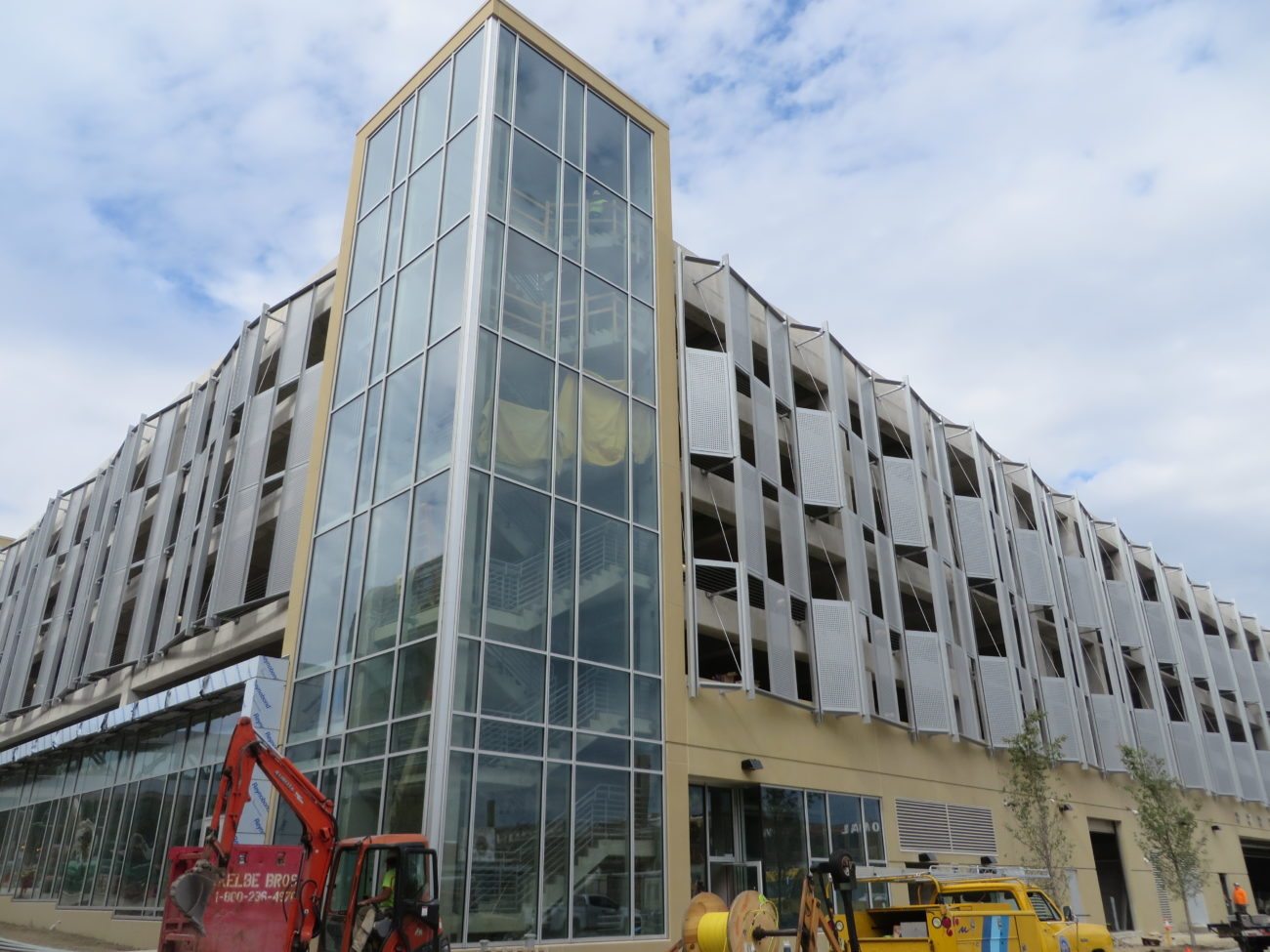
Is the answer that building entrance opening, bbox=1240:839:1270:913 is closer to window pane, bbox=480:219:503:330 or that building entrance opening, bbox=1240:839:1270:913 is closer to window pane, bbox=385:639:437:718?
window pane, bbox=385:639:437:718

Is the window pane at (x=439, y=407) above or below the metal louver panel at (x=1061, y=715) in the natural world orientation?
above

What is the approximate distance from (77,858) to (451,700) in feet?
63.5

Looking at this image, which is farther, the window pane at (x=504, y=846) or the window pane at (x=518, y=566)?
the window pane at (x=518, y=566)

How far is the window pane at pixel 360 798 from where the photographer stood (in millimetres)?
17594

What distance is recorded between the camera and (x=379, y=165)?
26.9 m

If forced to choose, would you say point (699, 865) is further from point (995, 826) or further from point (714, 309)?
point (714, 309)

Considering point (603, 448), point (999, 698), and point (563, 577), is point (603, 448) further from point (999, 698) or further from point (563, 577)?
point (999, 698)

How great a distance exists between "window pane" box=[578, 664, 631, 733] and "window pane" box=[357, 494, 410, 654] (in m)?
4.00

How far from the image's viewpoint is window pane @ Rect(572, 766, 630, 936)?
18.2 metres

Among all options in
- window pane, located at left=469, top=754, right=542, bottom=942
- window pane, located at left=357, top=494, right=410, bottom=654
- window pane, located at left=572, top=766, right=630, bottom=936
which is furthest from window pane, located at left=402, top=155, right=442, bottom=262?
window pane, located at left=572, top=766, right=630, bottom=936

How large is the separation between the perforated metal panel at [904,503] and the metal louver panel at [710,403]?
8.97 m

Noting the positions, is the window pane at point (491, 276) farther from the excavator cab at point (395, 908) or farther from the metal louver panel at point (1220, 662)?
the metal louver panel at point (1220, 662)

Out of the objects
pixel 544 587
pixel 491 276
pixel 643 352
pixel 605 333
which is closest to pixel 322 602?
pixel 544 587

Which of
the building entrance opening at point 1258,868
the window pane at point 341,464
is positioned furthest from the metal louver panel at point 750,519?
the building entrance opening at point 1258,868
